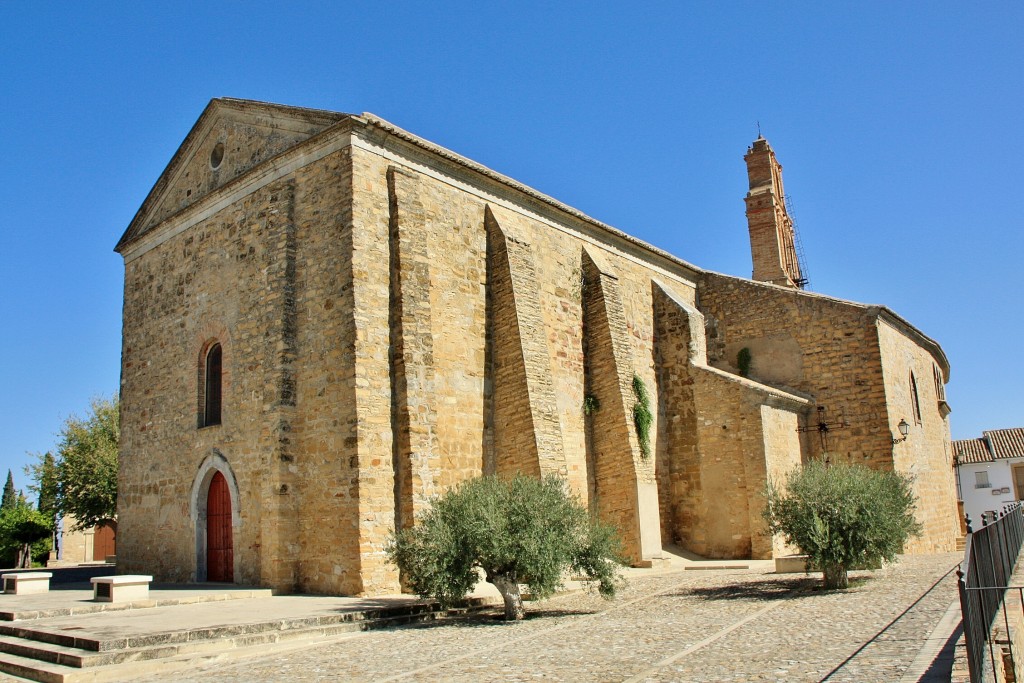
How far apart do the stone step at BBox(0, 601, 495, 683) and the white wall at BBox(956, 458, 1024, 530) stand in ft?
123

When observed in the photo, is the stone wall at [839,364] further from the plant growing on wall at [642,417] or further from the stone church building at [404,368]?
the plant growing on wall at [642,417]

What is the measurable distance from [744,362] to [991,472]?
981 inches

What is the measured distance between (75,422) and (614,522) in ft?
75.7

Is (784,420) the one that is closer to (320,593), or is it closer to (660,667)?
(320,593)

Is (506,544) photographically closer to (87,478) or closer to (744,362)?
(744,362)

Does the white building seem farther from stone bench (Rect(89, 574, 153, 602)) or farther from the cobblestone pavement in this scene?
stone bench (Rect(89, 574, 153, 602))

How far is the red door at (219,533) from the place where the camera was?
15094mm

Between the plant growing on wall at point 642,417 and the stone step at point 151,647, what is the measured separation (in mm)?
8370

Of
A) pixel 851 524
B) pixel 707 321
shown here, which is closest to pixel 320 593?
pixel 851 524

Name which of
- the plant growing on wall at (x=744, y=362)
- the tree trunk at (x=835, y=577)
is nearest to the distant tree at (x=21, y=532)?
the plant growing on wall at (x=744, y=362)

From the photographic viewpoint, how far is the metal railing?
536 cm

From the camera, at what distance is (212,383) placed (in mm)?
16391

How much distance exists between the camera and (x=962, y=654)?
6551mm

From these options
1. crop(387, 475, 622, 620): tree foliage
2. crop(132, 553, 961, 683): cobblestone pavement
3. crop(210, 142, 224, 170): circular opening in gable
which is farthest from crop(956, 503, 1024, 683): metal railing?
crop(210, 142, 224, 170): circular opening in gable
